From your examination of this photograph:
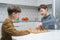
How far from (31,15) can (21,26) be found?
754 millimetres

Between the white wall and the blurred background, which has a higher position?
the white wall

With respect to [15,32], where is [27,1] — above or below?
above

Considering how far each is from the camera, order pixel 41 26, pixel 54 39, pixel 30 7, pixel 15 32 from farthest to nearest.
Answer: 1. pixel 30 7
2. pixel 41 26
3. pixel 15 32
4. pixel 54 39

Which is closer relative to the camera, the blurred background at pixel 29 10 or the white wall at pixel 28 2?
the blurred background at pixel 29 10

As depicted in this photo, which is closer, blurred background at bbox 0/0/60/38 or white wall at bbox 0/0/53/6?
blurred background at bbox 0/0/60/38

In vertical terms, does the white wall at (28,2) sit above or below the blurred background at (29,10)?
above

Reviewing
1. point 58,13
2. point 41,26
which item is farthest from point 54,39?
point 58,13

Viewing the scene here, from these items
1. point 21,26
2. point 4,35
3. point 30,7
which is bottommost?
point 21,26

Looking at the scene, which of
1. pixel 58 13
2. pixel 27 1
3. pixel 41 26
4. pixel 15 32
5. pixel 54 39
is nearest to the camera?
pixel 54 39

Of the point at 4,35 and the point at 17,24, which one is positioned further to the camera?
the point at 17,24

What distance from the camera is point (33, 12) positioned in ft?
14.4

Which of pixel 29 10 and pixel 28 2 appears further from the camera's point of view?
pixel 29 10

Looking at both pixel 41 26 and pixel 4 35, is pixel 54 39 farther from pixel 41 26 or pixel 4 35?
pixel 41 26

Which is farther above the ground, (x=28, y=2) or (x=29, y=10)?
(x=28, y=2)
